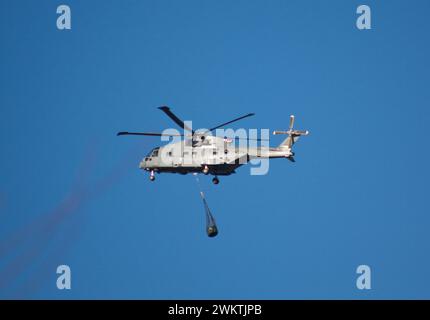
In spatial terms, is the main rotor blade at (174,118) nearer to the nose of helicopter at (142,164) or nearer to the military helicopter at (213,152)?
the military helicopter at (213,152)

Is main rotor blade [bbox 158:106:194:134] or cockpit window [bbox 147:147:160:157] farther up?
main rotor blade [bbox 158:106:194:134]

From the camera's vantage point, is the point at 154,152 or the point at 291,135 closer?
the point at 291,135

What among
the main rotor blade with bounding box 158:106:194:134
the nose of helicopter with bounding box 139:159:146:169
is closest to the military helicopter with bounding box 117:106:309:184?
the main rotor blade with bounding box 158:106:194:134

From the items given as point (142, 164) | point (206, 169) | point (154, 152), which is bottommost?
point (206, 169)

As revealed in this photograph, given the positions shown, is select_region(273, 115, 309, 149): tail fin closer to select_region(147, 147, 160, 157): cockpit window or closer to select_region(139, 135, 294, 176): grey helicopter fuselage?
select_region(139, 135, 294, 176): grey helicopter fuselage

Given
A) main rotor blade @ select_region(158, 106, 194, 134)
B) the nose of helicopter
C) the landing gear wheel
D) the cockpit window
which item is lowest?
the landing gear wheel

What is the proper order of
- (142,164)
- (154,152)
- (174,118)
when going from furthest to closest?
(142,164), (154,152), (174,118)

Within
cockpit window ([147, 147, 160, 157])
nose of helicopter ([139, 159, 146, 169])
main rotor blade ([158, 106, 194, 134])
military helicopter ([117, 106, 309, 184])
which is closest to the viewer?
main rotor blade ([158, 106, 194, 134])

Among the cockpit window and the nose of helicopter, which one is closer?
the cockpit window

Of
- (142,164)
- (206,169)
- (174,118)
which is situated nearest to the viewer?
(174,118)

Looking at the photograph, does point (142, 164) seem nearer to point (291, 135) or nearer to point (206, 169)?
point (206, 169)

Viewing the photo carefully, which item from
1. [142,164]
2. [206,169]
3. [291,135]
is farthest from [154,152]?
[291,135]
